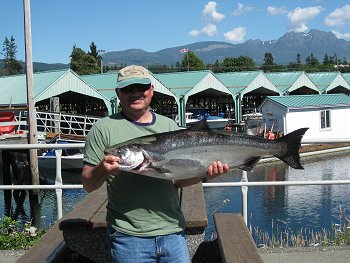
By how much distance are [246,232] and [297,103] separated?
3125cm

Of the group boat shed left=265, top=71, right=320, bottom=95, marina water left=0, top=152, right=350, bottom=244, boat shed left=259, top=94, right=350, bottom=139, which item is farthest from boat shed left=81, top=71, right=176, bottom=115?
boat shed left=265, top=71, right=320, bottom=95

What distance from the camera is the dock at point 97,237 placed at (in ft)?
12.2

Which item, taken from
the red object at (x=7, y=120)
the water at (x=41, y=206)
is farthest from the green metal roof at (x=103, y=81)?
the water at (x=41, y=206)

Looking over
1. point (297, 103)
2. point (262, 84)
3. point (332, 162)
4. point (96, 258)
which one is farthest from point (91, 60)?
point (96, 258)

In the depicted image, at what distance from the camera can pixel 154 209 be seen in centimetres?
289

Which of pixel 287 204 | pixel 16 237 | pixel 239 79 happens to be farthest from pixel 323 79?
pixel 16 237

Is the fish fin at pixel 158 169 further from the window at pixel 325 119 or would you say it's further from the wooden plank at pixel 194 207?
the window at pixel 325 119

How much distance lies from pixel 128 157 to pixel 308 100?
34.3 meters

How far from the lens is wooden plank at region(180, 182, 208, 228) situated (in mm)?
3879

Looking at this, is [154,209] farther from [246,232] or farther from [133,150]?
[246,232]

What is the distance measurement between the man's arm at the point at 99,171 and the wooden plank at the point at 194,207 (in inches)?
46.7

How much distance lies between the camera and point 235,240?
3.99 meters

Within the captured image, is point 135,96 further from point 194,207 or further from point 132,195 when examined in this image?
point 194,207

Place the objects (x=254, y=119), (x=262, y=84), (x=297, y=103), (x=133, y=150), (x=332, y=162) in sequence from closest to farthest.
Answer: (x=133, y=150)
(x=332, y=162)
(x=297, y=103)
(x=254, y=119)
(x=262, y=84)
